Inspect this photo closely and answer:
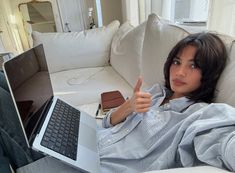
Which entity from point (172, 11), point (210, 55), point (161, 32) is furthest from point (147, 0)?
point (210, 55)

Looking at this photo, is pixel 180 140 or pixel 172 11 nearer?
pixel 180 140

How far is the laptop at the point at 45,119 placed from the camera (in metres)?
0.57

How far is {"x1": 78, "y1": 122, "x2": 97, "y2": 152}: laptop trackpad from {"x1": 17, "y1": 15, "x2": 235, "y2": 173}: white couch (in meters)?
0.40

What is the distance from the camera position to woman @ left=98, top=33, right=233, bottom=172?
0.66 meters

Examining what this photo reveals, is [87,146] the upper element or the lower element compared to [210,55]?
lower

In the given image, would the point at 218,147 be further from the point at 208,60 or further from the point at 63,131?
the point at 63,131

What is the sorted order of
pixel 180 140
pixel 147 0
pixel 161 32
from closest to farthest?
pixel 180 140 < pixel 161 32 < pixel 147 0

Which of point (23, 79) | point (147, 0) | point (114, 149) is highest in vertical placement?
point (147, 0)

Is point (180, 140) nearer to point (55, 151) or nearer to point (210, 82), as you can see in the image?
point (210, 82)

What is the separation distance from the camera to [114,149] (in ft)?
2.43

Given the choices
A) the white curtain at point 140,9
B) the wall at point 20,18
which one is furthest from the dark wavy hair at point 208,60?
the wall at point 20,18

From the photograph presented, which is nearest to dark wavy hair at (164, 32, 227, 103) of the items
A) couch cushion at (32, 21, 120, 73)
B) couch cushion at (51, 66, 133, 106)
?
couch cushion at (51, 66, 133, 106)

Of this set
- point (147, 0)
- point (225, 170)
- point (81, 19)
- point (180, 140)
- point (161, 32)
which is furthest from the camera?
point (81, 19)

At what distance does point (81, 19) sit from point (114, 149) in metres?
3.01
